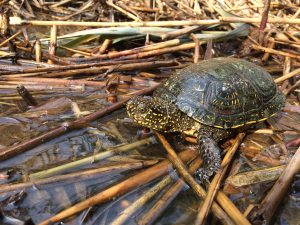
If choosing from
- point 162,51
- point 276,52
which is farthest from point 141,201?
point 276,52

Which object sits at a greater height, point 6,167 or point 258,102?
point 258,102

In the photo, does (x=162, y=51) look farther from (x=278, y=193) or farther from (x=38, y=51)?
(x=278, y=193)

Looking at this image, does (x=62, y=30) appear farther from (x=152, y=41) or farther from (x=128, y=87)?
(x=128, y=87)

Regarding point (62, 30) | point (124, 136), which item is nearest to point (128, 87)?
point (124, 136)

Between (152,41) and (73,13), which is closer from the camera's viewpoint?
(152,41)

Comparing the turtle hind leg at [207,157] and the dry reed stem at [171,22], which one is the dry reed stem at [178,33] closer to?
the dry reed stem at [171,22]

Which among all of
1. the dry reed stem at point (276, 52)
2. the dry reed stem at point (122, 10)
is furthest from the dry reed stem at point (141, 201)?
the dry reed stem at point (122, 10)
